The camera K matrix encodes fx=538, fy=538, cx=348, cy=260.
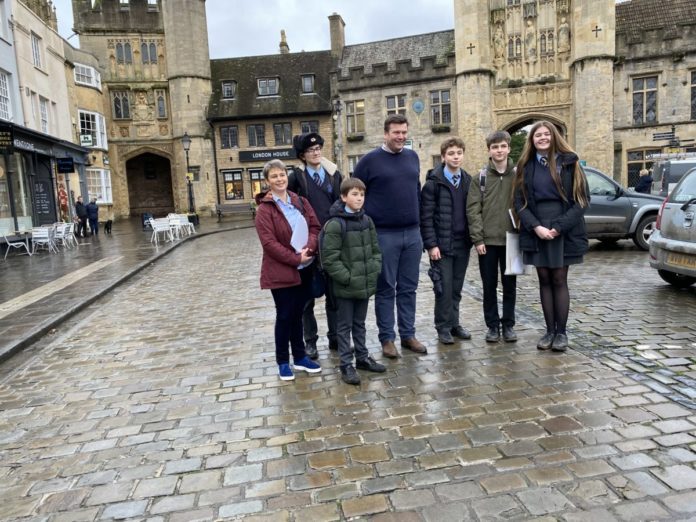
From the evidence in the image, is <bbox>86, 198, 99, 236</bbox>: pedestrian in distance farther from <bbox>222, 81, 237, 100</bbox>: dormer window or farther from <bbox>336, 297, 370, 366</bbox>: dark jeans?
<bbox>336, 297, 370, 366</bbox>: dark jeans

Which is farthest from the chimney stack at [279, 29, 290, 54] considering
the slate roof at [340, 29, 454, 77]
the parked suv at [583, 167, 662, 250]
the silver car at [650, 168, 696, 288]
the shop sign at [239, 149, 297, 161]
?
the silver car at [650, 168, 696, 288]

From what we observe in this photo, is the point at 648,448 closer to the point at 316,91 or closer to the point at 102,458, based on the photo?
the point at 102,458

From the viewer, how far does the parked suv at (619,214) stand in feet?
39.2

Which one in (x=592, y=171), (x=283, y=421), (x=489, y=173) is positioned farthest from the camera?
(x=592, y=171)

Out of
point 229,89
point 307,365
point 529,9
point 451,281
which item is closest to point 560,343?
point 451,281

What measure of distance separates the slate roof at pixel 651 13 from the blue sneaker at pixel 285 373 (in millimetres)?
34849

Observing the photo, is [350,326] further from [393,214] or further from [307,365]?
[393,214]

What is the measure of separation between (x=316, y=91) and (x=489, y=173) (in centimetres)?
3484

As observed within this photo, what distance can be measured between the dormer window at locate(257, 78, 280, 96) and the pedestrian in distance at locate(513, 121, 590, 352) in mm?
36376

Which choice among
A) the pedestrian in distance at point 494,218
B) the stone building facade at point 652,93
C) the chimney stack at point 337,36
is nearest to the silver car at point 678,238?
the pedestrian in distance at point 494,218

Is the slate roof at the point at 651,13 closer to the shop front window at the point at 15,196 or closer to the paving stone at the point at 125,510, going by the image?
the shop front window at the point at 15,196

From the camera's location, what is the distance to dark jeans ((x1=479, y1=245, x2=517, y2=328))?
539cm

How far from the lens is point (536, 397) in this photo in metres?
3.96

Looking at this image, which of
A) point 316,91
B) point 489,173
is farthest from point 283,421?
point 316,91
